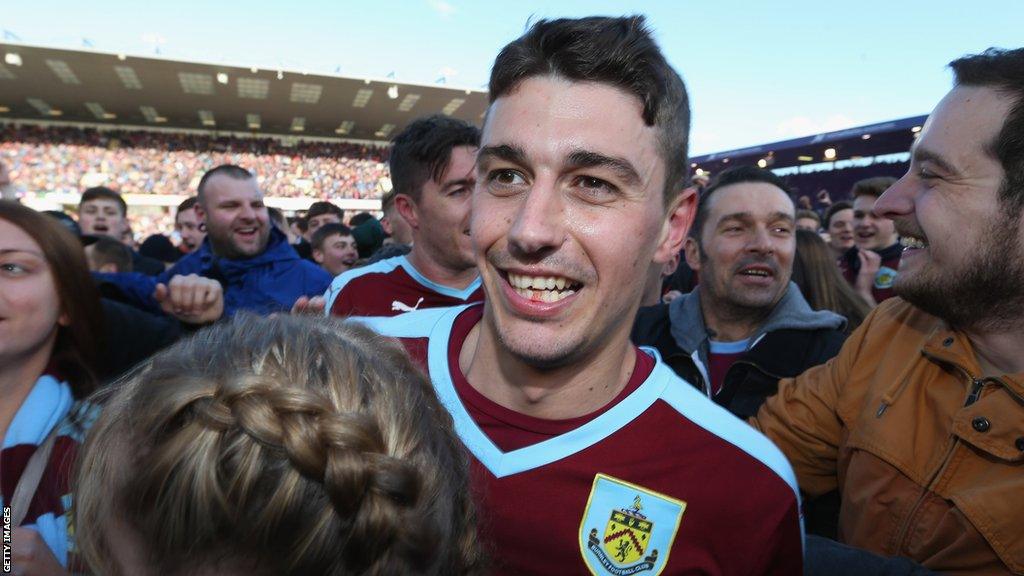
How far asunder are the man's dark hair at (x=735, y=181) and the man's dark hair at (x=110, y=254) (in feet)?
13.3

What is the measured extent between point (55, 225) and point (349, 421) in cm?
194

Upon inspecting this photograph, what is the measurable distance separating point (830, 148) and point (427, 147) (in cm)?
2390

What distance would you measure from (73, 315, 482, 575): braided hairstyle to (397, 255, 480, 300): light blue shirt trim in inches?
103

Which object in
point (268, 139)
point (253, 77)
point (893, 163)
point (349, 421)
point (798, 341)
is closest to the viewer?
point (349, 421)

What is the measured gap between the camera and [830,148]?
23.4 meters

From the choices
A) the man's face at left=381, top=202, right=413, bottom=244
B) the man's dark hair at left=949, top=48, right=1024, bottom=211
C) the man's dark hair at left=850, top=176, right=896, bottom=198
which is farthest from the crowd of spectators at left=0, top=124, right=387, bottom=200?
the man's dark hair at left=949, top=48, right=1024, bottom=211

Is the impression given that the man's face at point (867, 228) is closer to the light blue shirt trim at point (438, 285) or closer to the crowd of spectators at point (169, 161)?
the light blue shirt trim at point (438, 285)

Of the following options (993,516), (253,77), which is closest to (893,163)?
(253,77)

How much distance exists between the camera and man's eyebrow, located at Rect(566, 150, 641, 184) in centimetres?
140

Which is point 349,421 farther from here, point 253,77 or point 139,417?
point 253,77

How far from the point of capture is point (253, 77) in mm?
21562

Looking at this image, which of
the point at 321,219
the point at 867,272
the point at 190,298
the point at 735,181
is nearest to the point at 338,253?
the point at 321,219

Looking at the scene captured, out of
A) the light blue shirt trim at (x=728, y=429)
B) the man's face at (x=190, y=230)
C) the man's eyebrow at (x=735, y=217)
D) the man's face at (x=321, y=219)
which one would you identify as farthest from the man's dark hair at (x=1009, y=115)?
the man's face at (x=190, y=230)

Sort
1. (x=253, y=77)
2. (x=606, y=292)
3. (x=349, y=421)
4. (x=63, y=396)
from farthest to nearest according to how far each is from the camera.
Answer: (x=253, y=77) → (x=63, y=396) → (x=606, y=292) → (x=349, y=421)
